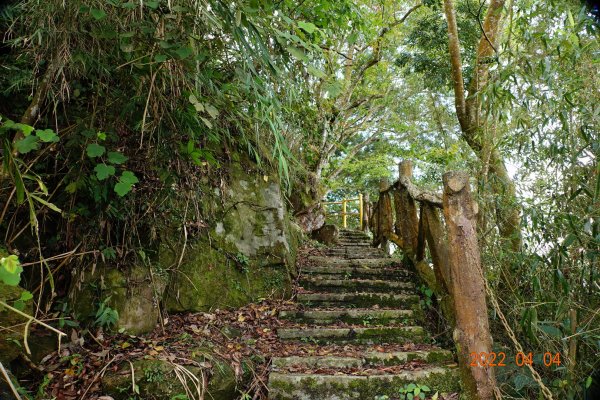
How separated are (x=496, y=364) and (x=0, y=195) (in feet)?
11.2

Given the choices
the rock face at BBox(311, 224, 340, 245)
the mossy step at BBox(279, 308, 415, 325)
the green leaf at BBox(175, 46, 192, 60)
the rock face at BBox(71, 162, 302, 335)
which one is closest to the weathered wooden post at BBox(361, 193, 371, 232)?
the rock face at BBox(311, 224, 340, 245)

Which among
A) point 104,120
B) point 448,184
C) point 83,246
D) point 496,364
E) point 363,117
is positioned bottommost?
point 496,364

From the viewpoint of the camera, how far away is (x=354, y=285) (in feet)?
13.6

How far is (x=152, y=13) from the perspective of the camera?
2.03 meters

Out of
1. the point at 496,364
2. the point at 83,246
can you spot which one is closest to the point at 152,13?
the point at 83,246

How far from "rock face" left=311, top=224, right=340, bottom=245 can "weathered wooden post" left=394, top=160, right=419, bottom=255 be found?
3285 millimetres

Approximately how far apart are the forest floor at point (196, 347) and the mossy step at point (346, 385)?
0.10 metres

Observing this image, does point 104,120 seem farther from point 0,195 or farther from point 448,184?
point 448,184

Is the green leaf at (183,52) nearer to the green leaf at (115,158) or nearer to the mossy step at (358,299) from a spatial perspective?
the green leaf at (115,158)

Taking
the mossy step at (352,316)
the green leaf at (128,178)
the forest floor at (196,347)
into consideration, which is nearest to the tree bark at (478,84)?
the mossy step at (352,316)

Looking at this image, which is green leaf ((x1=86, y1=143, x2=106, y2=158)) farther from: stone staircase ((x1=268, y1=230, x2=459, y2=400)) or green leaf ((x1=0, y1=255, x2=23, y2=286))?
stone staircase ((x1=268, y1=230, x2=459, y2=400))

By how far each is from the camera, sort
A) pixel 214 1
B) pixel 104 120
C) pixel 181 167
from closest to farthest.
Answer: pixel 214 1 < pixel 104 120 < pixel 181 167

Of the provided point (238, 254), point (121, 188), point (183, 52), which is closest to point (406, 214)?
point (238, 254)

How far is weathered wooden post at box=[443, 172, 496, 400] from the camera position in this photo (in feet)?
8.04
